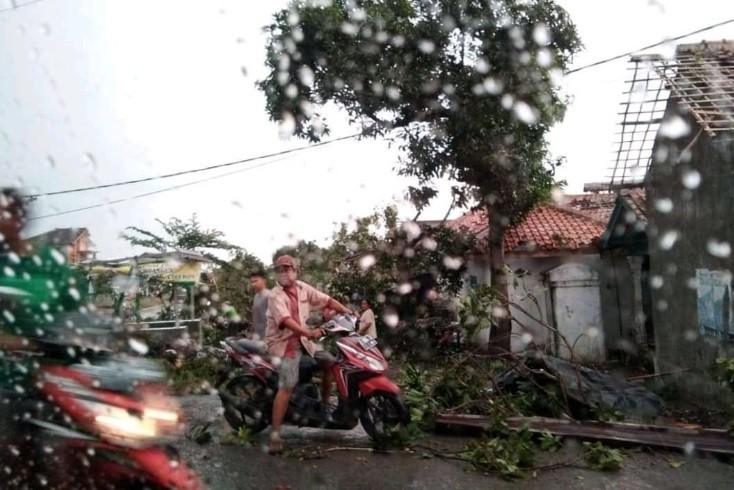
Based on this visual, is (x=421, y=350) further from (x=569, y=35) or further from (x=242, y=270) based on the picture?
(x=569, y=35)

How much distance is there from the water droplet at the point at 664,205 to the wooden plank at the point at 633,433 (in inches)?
159

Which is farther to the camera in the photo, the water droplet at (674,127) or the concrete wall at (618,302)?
the concrete wall at (618,302)

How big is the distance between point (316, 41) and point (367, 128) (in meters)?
1.65

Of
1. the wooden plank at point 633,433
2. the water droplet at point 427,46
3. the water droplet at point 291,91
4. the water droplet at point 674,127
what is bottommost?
the wooden plank at point 633,433

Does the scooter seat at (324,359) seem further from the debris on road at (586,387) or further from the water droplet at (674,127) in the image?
the water droplet at (674,127)

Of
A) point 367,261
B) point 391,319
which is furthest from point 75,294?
point 391,319

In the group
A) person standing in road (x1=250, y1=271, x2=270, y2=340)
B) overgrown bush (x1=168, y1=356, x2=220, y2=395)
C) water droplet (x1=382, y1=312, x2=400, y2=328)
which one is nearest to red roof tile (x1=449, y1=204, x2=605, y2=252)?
water droplet (x1=382, y1=312, x2=400, y2=328)

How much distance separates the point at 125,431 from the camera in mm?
3359

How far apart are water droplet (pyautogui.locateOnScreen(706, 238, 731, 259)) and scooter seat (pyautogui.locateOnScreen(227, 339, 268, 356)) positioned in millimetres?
5001

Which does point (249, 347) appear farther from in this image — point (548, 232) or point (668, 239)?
point (548, 232)

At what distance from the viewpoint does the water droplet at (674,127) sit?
27.8ft

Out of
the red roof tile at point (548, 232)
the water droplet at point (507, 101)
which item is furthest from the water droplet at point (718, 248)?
the red roof tile at point (548, 232)

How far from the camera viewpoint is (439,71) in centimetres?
1072

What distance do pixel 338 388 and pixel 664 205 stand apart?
581 centimetres
